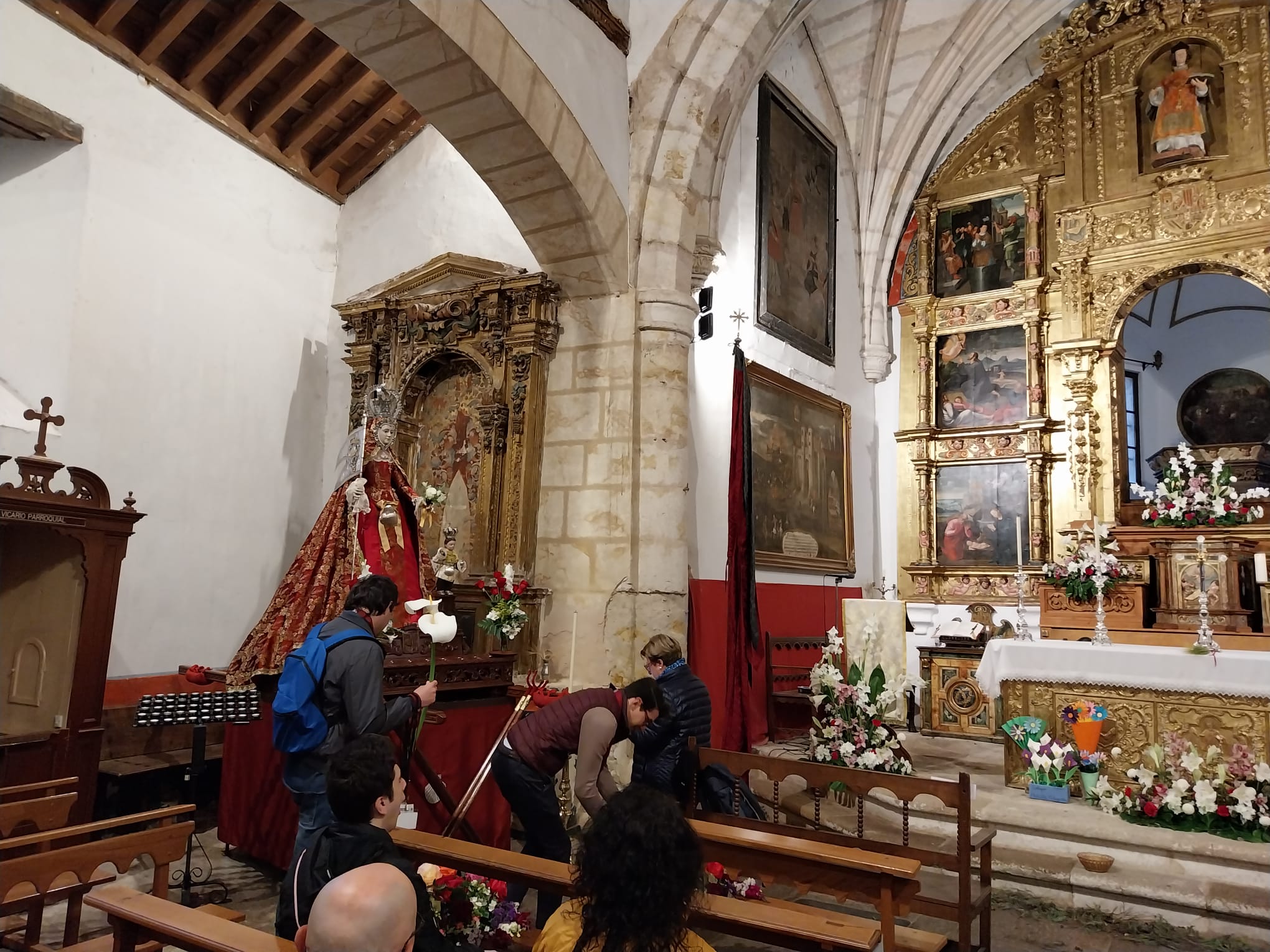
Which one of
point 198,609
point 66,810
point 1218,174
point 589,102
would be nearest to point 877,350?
point 1218,174

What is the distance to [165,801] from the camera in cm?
610

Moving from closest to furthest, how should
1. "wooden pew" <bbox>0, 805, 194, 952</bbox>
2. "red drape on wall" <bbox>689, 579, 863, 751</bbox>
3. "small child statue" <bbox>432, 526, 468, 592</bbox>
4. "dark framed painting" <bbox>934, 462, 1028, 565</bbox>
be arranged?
"wooden pew" <bbox>0, 805, 194, 952</bbox>, "small child statue" <bbox>432, 526, 468, 592</bbox>, "red drape on wall" <bbox>689, 579, 863, 751</bbox>, "dark framed painting" <bbox>934, 462, 1028, 565</bbox>

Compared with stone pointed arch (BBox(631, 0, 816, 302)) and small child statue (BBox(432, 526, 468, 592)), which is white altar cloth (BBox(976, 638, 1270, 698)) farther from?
small child statue (BBox(432, 526, 468, 592))

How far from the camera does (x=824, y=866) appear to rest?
311 cm

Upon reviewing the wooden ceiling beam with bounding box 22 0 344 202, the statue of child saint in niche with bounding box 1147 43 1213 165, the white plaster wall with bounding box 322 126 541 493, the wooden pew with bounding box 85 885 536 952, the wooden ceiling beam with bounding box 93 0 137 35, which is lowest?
the wooden pew with bounding box 85 885 536 952

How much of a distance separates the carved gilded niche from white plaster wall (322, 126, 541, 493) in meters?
0.28

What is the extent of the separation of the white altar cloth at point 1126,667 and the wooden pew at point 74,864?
5.35 meters

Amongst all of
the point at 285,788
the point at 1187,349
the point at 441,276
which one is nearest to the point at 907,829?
the point at 285,788

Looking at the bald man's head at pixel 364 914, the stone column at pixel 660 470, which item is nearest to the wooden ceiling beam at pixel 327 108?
the stone column at pixel 660 470

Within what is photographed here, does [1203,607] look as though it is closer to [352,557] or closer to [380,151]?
[352,557]

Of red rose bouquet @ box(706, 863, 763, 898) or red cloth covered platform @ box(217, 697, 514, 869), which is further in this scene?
red cloth covered platform @ box(217, 697, 514, 869)

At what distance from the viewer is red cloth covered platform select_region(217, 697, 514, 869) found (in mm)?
4934

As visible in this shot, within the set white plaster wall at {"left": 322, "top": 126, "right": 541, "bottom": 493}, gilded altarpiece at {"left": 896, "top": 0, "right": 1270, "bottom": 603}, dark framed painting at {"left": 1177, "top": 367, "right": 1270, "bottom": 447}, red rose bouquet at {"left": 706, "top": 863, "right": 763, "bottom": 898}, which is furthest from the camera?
dark framed painting at {"left": 1177, "top": 367, "right": 1270, "bottom": 447}

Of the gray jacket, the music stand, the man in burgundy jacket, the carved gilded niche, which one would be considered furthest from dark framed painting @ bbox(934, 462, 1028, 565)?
the gray jacket
